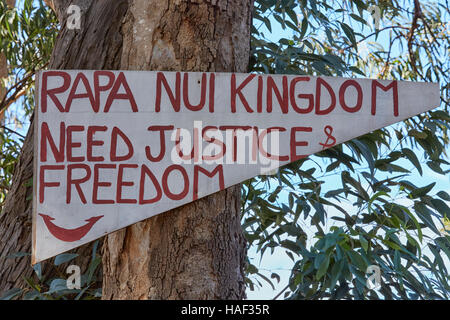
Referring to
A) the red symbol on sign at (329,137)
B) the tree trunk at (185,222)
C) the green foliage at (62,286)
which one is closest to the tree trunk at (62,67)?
the green foliage at (62,286)

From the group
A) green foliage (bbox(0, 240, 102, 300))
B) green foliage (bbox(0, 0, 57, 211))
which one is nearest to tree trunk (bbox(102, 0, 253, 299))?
green foliage (bbox(0, 240, 102, 300))

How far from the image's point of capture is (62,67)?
6.69ft

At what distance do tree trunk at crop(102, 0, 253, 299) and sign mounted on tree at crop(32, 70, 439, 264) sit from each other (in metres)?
0.04

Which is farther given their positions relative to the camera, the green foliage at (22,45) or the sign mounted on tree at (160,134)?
the green foliage at (22,45)

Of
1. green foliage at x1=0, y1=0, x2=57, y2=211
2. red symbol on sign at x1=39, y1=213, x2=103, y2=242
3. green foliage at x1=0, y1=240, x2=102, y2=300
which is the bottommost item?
green foliage at x1=0, y1=240, x2=102, y2=300

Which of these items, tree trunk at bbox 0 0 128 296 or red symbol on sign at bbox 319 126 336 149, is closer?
red symbol on sign at bbox 319 126 336 149

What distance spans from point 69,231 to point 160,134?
9.0 inches

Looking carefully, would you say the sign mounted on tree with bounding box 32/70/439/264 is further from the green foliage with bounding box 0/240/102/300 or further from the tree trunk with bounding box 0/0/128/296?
the tree trunk with bounding box 0/0/128/296

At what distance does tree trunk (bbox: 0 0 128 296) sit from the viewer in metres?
1.91

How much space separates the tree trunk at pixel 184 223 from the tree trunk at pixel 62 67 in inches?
29.1

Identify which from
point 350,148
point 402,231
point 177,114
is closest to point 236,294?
point 177,114

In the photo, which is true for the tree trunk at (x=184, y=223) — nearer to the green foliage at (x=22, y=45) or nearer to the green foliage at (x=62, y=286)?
the green foliage at (x=62, y=286)

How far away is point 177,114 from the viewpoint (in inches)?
45.1

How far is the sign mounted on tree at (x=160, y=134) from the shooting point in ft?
3.69
